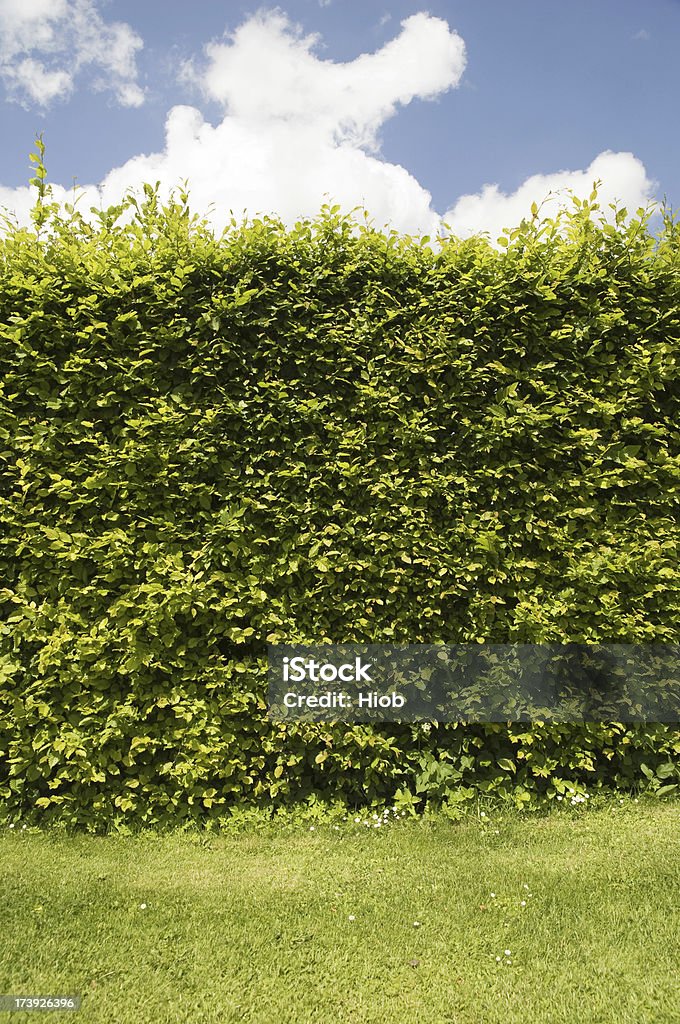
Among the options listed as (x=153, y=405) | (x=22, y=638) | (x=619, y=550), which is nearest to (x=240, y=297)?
(x=153, y=405)

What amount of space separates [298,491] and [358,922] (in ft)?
8.05

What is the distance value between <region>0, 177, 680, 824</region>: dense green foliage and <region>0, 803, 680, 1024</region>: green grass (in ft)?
1.29

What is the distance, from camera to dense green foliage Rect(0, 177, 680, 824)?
4.43 m

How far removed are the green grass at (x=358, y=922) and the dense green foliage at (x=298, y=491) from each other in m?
0.39

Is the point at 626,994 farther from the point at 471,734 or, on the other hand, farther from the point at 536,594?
the point at 536,594

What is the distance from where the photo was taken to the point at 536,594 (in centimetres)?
458

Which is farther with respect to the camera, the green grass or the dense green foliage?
the dense green foliage

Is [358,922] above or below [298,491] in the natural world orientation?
below

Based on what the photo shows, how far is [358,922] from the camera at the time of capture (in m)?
3.36

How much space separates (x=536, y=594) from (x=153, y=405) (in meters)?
2.82

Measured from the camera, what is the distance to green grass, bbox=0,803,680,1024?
2.87 meters

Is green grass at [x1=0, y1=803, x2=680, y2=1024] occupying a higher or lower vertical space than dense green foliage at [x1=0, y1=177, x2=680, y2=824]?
lower

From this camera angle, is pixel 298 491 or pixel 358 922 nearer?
pixel 358 922

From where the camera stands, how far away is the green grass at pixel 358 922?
2.87 m
